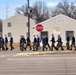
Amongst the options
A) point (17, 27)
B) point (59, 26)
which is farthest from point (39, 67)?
point (17, 27)

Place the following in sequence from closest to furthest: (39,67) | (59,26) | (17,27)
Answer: (39,67), (59,26), (17,27)

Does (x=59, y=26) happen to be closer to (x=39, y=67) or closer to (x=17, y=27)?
(x=17, y=27)

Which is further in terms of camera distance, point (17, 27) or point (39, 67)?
point (17, 27)

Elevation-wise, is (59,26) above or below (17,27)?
below

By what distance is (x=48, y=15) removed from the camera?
118250 millimetres

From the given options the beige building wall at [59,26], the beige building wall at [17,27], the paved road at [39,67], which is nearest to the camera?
the paved road at [39,67]

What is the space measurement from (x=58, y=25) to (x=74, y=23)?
3281 millimetres

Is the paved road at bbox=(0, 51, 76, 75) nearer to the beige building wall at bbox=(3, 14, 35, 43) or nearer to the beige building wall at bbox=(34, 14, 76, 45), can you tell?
the beige building wall at bbox=(34, 14, 76, 45)

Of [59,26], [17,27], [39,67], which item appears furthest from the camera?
[17,27]

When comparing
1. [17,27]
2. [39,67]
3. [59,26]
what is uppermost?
[17,27]

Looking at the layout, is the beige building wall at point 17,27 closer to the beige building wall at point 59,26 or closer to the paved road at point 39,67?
the beige building wall at point 59,26

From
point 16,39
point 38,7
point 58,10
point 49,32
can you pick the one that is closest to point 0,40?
point 49,32

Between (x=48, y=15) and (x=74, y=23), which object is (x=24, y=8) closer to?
(x=48, y=15)

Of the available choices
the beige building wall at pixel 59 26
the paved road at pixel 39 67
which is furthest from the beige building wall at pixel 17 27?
the paved road at pixel 39 67
